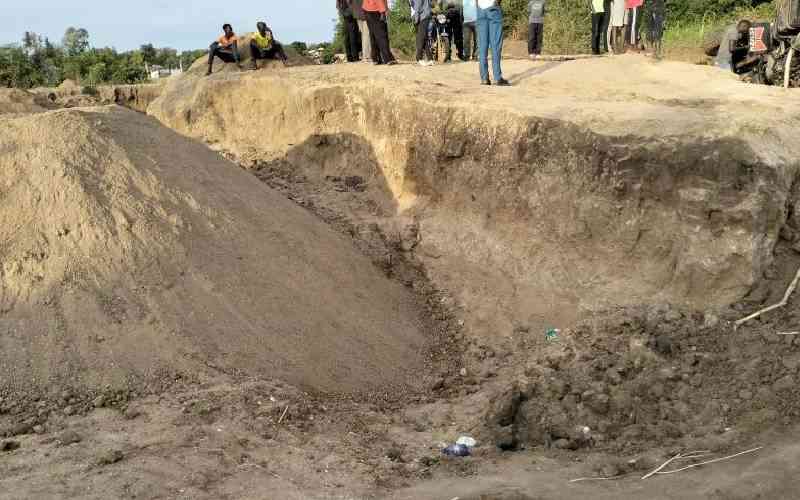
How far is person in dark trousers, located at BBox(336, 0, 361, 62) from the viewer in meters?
9.61

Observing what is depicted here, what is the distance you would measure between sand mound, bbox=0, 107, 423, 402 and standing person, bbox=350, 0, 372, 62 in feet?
12.9

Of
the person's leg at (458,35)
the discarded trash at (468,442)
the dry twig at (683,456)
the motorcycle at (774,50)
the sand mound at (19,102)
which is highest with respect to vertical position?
the person's leg at (458,35)

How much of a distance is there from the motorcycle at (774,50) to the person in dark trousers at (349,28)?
4.50 metres

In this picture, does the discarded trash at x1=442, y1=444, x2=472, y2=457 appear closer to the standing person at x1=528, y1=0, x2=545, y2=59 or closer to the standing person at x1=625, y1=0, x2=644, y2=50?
the standing person at x1=528, y1=0, x2=545, y2=59

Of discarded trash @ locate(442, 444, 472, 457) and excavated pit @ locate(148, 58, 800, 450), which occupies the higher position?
excavated pit @ locate(148, 58, 800, 450)

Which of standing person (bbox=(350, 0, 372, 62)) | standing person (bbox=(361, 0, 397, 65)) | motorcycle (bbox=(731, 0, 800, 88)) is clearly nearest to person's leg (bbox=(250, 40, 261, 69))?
standing person (bbox=(350, 0, 372, 62))

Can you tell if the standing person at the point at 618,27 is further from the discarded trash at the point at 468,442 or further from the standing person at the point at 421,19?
the discarded trash at the point at 468,442

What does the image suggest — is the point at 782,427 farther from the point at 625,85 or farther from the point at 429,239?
the point at 625,85

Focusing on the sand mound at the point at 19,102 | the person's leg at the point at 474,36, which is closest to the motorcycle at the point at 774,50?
the person's leg at the point at 474,36

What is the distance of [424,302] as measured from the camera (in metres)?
6.06

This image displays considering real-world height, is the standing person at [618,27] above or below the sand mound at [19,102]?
above

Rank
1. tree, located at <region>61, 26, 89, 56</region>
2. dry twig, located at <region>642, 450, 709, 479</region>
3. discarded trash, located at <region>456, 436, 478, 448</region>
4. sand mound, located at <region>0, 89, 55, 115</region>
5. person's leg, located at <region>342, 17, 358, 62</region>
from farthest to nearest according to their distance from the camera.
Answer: tree, located at <region>61, 26, 89, 56</region>
sand mound, located at <region>0, 89, 55, 115</region>
person's leg, located at <region>342, 17, 358, 62</region>
discarded trash, located at <region>456, 436, 478, 448</region>
dry twig, located at <region>642, 450, 709, 479</region>

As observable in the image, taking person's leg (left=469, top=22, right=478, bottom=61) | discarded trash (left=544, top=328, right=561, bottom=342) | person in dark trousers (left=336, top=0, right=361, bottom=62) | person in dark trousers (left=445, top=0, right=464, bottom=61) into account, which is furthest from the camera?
person in dark trousers (left=445, top=0, right=464, bottom=61)

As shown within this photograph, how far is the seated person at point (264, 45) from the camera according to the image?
465 inches
